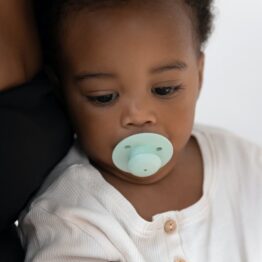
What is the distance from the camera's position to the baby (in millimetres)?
745

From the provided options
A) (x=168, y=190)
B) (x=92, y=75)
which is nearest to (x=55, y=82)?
(x=92, y=75)

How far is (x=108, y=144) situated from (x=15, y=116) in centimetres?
13

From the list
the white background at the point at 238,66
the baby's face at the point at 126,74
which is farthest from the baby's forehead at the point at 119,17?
the white background at the point at 238,66

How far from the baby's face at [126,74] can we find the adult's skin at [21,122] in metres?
0.04

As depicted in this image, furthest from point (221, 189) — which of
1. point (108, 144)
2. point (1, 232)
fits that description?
point (1, 232)

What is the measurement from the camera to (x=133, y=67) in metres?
0.74

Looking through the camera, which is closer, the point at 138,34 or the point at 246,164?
the point at 138,34

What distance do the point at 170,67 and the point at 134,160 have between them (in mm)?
112

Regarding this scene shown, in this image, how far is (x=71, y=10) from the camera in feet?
2.51

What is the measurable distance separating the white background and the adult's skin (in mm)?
659

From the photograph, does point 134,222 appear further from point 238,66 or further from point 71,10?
point 238,66

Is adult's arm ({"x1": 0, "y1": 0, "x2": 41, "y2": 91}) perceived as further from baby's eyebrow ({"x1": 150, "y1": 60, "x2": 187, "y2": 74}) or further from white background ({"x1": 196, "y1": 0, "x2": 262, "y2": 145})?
white background ({"x1": 196, "y1": 0, "x2": 262, "y2": 145})

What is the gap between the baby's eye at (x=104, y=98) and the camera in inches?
29.8

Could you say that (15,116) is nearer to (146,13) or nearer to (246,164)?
(146,13)
